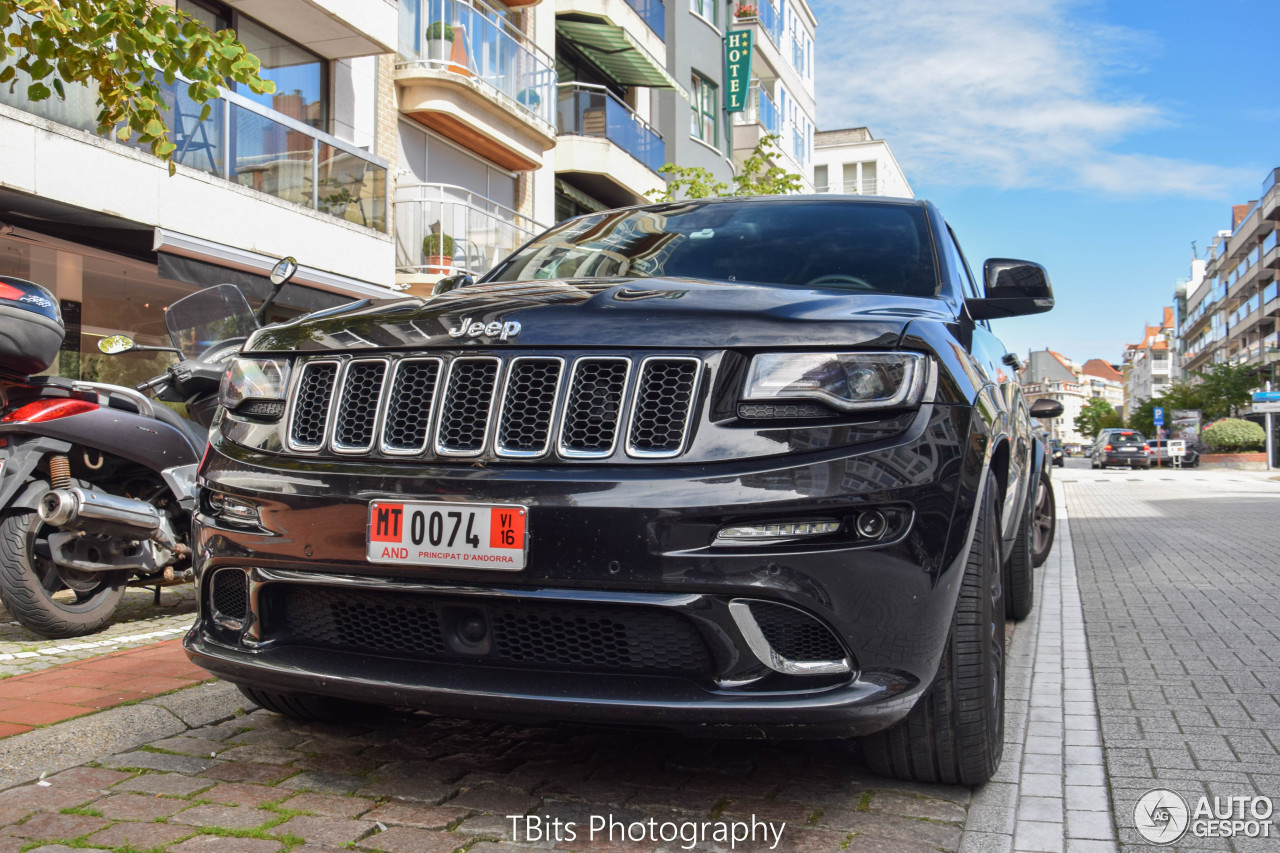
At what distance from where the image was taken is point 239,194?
13250 mm

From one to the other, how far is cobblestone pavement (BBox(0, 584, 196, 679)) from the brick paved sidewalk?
23 cm

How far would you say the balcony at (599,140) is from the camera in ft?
77.4

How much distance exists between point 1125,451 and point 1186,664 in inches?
1887

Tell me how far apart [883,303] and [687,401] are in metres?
0.71

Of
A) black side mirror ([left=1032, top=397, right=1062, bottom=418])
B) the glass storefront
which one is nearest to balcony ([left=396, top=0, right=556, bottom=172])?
the glass storefront

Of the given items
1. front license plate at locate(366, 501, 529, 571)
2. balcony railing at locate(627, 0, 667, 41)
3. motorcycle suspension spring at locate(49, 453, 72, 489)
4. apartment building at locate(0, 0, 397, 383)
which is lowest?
front license plate at locate(366, 501, 529, 571)

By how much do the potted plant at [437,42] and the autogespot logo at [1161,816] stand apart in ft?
55.9

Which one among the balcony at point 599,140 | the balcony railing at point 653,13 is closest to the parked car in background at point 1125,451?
the balcony railing at point 653,13

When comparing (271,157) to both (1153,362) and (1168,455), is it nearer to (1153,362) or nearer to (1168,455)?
(1168,455)

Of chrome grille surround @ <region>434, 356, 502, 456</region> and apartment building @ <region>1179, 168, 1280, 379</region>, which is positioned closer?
chrome grille surround @ <region>434, 356, 502, 456</region>

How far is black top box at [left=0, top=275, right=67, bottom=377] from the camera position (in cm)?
481

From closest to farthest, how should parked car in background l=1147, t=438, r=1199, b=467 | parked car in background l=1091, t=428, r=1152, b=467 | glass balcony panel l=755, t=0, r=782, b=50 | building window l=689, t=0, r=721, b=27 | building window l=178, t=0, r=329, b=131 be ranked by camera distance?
building window l=178, t=0, r=329, b=131 → building window l=689, t=0, r=721, b=27 → glass balcony panel l=755, t=0, r=782, b=50 → parked car in background l=1091, t=428, r=1152, b=467 → parked car in background l=1147, t=438, r=1199, b=467

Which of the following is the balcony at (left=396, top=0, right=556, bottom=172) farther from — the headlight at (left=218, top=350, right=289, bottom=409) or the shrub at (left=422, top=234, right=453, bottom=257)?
the headlight at (left=218, top=350, right=289, bottom=409)

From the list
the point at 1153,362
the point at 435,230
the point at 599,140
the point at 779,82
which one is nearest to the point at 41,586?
the point at 435,230
